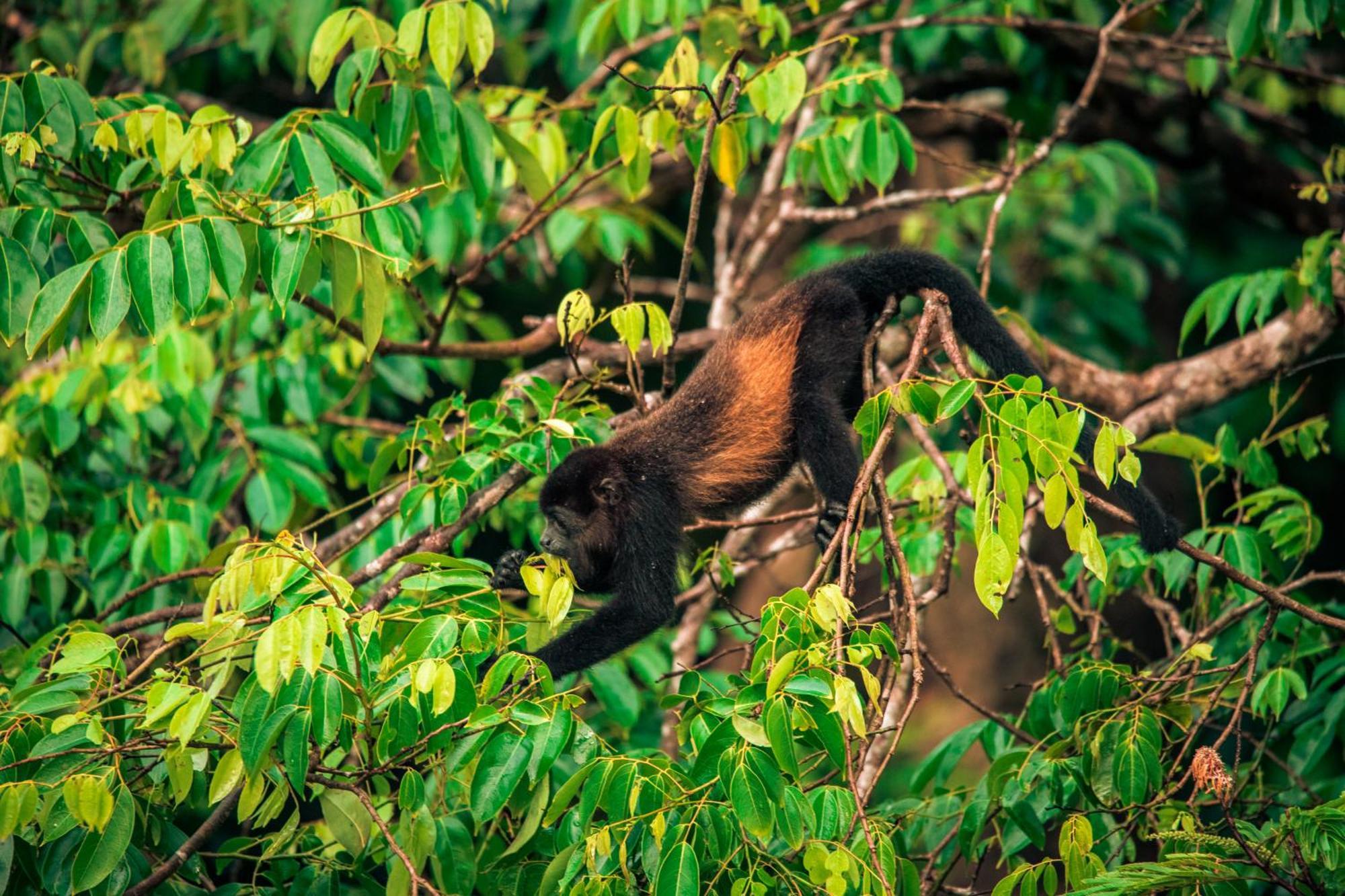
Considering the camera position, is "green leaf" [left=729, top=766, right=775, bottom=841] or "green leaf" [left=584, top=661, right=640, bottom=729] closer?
"green leaf" [left=729, top=766, right=775, bottom=841]

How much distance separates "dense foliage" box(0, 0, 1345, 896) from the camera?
2.32 m

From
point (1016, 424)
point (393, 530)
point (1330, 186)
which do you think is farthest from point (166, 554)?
point (1330, 186)

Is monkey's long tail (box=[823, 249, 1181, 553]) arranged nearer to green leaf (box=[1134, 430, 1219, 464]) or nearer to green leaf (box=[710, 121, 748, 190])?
green leaf (box=[1134, 430, 1219, 464])

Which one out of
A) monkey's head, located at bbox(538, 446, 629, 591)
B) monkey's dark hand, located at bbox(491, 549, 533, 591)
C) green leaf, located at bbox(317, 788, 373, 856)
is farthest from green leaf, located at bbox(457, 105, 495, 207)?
green leaf, located at bbox(317, 788, 373, 856)

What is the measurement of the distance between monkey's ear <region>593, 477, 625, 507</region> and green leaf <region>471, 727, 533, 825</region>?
135cm

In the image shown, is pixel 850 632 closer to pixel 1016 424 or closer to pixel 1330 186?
pixel 1016 424

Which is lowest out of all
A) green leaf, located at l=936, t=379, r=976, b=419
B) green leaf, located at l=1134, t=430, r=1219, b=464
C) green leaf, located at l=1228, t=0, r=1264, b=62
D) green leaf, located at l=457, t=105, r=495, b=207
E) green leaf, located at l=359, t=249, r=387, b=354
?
green leaf, located at l=1134, t=430, r=1219, b=464

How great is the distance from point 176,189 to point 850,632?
199cm

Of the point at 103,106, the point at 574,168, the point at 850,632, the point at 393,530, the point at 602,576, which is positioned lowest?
the point at 602,576

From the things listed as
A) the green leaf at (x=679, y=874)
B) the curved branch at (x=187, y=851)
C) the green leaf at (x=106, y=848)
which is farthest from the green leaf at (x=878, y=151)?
the green leaf at (x=106, y=848)

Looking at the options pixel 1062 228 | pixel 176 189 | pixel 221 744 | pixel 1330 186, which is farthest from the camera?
pixel 1062 228

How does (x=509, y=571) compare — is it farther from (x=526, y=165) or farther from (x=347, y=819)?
(x=526, y=165)

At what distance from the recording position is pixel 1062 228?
6766 millimetres

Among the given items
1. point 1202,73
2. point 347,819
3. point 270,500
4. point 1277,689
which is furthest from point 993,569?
point 1202,73
